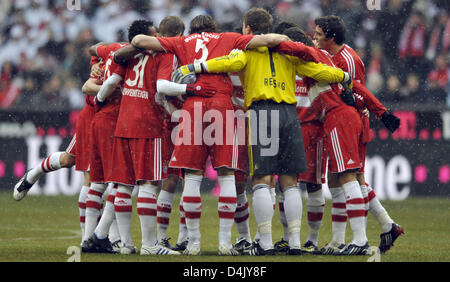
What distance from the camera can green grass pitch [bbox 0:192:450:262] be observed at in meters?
6.54

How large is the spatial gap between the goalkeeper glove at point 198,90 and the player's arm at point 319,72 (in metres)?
0.79

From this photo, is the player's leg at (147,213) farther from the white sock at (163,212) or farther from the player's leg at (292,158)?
the player's leg at (292,158)

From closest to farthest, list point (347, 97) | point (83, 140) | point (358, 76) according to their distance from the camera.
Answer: point (347, 97) < point (358, 76) < point (83, 140)

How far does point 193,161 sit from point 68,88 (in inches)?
356

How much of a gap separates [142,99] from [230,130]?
0.79 m

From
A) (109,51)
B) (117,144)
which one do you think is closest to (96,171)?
(117,144)

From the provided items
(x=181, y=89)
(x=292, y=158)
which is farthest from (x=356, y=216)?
(x=181, y=89)

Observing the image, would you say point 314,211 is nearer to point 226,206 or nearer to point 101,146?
point 226,206

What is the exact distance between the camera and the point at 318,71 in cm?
681

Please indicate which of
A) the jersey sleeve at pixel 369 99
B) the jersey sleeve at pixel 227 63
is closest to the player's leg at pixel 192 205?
the jersey sleeve at pixel 227 63

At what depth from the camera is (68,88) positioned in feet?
49.9

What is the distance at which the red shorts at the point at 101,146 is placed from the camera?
7.17 metres

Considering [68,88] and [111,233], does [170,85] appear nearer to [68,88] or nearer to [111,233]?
[111,233]

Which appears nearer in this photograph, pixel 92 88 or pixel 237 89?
pixel 237 89
